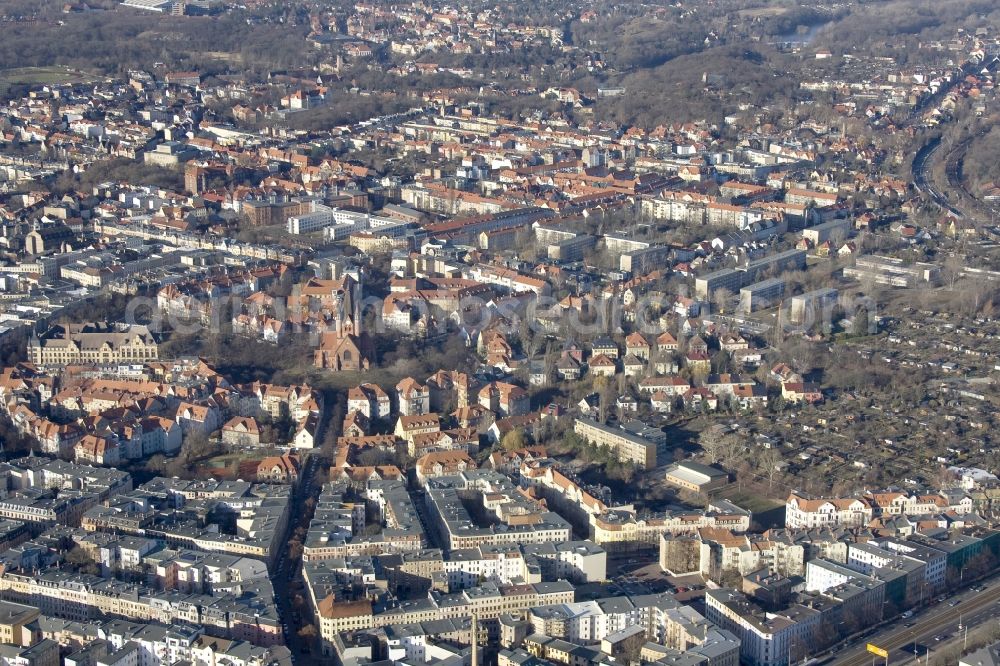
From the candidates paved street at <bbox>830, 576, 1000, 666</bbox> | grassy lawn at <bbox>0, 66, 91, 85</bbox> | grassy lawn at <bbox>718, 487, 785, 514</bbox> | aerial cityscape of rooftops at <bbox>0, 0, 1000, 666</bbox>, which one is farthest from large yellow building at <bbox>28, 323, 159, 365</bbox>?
→ grassy lawn at <bbox>0, 66, 91, 85</bbox>

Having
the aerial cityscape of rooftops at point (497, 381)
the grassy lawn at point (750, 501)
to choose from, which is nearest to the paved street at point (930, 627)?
the aerial cityscape of rooftops at point (497, 381)

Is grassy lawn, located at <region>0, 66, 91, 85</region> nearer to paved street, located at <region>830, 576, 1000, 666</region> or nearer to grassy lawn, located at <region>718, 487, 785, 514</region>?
grassy lawn, located at <region>718, 487, 785, 514</region>

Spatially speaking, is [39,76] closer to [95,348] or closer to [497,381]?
[95,348]

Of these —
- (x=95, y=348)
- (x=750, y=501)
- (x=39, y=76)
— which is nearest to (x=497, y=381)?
(x=750, y=501)

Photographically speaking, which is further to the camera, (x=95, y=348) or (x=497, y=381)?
(x=95, y=348)

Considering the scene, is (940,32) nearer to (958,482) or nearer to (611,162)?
(611,162)

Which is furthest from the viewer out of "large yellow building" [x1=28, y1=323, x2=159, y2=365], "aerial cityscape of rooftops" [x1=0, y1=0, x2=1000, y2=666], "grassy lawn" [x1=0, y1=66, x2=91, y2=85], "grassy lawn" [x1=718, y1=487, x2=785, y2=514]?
"grassy lawn" [x1=0, y1=66, x2=91, y2=85]

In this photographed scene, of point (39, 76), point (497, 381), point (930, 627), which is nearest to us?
point (930, 627)

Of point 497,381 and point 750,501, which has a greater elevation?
point 497,381

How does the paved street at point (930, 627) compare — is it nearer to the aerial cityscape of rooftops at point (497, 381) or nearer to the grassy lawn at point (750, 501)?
the aerial cityscape of rooftops at point (497, 381)
